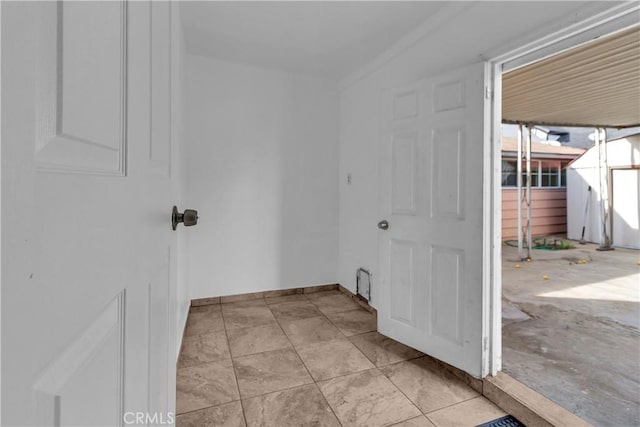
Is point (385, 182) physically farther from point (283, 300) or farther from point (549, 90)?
point (549, 90)

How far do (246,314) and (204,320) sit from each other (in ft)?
1.24

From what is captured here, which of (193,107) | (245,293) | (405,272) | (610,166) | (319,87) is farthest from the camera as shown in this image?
(610,166)

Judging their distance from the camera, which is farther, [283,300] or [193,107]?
[283,300]

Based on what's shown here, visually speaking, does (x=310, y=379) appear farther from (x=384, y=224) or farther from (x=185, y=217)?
(x=185, y=217)

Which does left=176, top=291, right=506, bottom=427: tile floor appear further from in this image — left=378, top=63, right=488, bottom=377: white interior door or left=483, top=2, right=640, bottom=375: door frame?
left=483, top=2, right=640, bottom=375: door frame

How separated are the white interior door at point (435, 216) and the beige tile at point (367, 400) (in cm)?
42

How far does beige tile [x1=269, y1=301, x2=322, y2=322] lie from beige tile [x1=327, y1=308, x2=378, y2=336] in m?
0.20

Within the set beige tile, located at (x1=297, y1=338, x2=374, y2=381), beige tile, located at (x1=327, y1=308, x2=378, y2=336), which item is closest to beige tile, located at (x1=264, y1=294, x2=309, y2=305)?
beige tile, located at (x1=327, y1=308, x2=378, y2=336)

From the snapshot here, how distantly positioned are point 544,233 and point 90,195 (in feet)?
32.2

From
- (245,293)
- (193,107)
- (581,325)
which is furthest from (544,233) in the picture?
(193,107)

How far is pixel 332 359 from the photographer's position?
83.3 inches

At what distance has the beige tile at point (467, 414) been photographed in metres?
1.55

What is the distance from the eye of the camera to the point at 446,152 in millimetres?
1901

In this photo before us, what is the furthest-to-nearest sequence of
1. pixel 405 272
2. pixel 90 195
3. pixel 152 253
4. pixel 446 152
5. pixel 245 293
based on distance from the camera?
pixel 245 293 < pixel 405 272 < pixel 446 152 < pixel 152 253 < pixel 90 195
